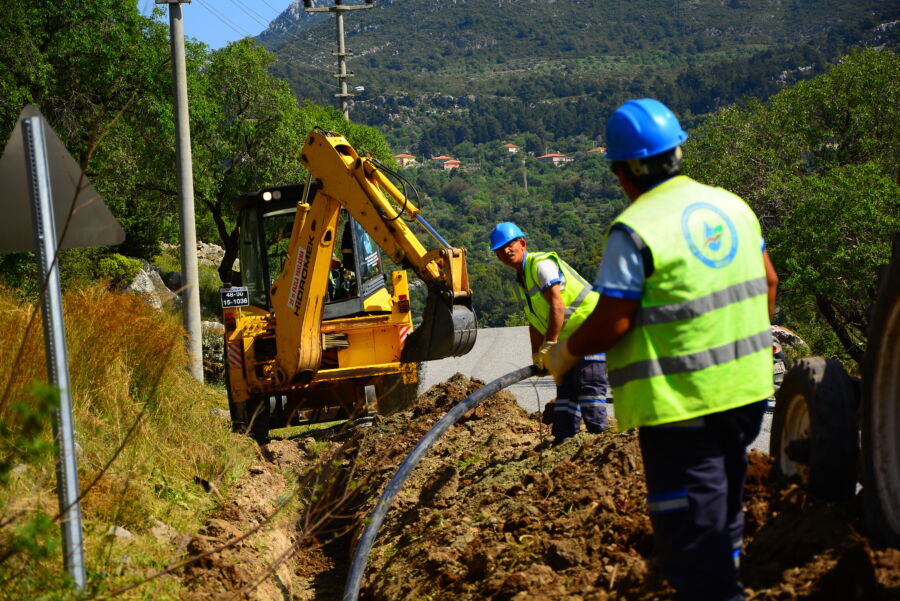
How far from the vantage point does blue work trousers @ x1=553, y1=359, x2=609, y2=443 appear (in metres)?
7.42

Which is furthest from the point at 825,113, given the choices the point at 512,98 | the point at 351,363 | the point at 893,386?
the point at 512,98

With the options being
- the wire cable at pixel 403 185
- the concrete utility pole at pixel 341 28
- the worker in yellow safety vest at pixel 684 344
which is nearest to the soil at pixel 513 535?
the worker in yellow safety vest at pixel 684 344

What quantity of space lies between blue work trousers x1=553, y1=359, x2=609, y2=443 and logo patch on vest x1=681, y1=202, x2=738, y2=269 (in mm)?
4015

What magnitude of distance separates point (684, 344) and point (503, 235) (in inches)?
161

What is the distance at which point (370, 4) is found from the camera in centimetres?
3609

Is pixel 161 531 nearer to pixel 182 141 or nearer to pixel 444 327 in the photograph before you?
pixel 444 327

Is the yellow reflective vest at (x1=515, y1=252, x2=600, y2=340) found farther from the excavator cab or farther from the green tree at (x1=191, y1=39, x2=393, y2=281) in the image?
the green tree at (x1=191, y1=39, x2=393, y2=281)

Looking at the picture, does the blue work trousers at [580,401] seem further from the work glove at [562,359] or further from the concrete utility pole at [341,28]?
the concrete utility pole at [341,28]

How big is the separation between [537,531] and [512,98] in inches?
6737

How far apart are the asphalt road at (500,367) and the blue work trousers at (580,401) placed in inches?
90.8

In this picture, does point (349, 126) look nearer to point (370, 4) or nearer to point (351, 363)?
point (370, 4)

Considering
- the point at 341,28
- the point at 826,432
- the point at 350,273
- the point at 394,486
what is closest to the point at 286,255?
the point at 350,273

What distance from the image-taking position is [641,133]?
3.48 m

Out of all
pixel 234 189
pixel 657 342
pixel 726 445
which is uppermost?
pixel 234 189
